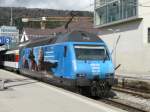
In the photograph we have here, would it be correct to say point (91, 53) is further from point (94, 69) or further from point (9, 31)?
point (9, 31)

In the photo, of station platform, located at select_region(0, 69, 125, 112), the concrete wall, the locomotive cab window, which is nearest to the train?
the locomotive cab window

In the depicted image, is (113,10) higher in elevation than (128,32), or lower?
higher

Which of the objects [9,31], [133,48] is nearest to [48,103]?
[133,48]

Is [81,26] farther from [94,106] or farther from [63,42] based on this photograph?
[94,106]

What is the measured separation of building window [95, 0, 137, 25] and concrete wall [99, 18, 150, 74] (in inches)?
42.6

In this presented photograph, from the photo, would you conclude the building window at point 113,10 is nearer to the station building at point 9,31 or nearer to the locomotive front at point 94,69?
the station building at point 9,31

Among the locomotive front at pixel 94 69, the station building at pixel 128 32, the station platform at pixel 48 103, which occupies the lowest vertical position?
the station platform at pixel 48 103

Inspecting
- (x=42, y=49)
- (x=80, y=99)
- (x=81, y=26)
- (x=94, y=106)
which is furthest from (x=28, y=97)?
(x=81, y=26)

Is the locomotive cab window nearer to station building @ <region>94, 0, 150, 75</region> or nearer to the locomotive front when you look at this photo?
the locomotive front

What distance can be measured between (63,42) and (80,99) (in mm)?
5435

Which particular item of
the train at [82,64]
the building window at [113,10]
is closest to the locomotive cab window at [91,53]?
the train at [82,64]

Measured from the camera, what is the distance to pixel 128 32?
46.0m

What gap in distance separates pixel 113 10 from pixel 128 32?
5.26 meters

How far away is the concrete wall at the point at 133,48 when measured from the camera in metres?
42.9
